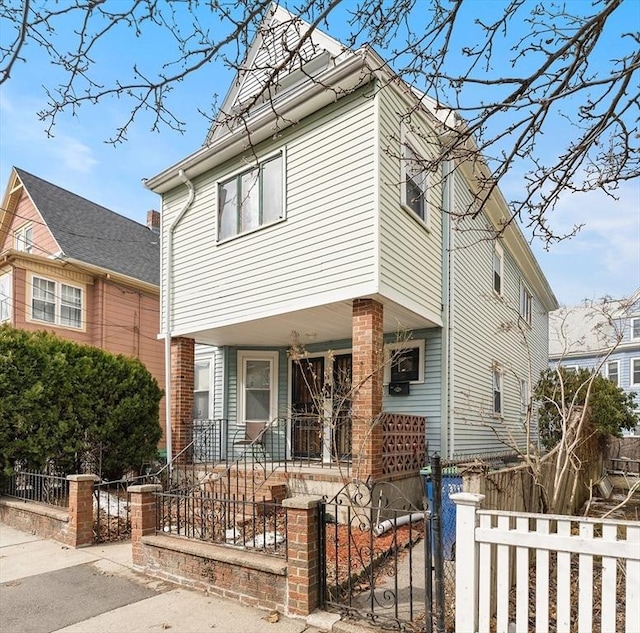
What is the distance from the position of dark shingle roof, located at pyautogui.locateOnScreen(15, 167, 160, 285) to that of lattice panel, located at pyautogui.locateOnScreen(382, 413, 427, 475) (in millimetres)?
11565

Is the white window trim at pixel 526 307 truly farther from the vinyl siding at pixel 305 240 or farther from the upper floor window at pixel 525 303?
the vinyl siding at pixel 305 240

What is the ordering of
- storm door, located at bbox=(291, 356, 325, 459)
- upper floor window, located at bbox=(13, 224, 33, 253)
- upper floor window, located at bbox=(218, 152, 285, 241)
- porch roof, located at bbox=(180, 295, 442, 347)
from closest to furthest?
porch roof, located at bbox=(180, 295, 442, 347) → upper floor window, located at bbox=(218, 152, 285, 241) → storm door, located at bbox=(291, 356, 325, 459) → upper floor window, located at bbox=(13, 224, 33, 253)

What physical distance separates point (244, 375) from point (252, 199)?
13.6ft

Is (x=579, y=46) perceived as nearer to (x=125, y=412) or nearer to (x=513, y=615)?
(x=513, y=615)

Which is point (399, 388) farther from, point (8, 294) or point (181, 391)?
point (8, 294)

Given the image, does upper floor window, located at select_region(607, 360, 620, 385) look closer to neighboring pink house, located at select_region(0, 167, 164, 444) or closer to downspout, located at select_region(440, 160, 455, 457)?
downspout, located at select_region(440, 160, 455, 457)

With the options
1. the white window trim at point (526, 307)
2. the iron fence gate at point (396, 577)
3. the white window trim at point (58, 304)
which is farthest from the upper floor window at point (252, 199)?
the white window trim at point (526, 307)

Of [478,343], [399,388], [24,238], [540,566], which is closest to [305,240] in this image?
[399,388]

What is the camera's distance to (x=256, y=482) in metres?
8.45

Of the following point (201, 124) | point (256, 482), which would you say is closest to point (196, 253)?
point (256, 482)

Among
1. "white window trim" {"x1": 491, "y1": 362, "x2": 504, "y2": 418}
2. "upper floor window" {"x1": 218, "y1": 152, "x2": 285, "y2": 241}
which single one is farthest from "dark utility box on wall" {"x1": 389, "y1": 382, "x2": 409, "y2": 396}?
"upper floor window" {"x1": 218, "y1": 152, "x2": 285, "y2": 241}

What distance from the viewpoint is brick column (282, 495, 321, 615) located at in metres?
4.27

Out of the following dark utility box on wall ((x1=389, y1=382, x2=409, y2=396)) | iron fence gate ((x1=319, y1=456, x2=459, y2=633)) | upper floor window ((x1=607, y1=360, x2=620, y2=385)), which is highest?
dark utility box on wall ((x1=389, y1=382, x2=409, y2=396))

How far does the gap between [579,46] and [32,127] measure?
3587 mm
